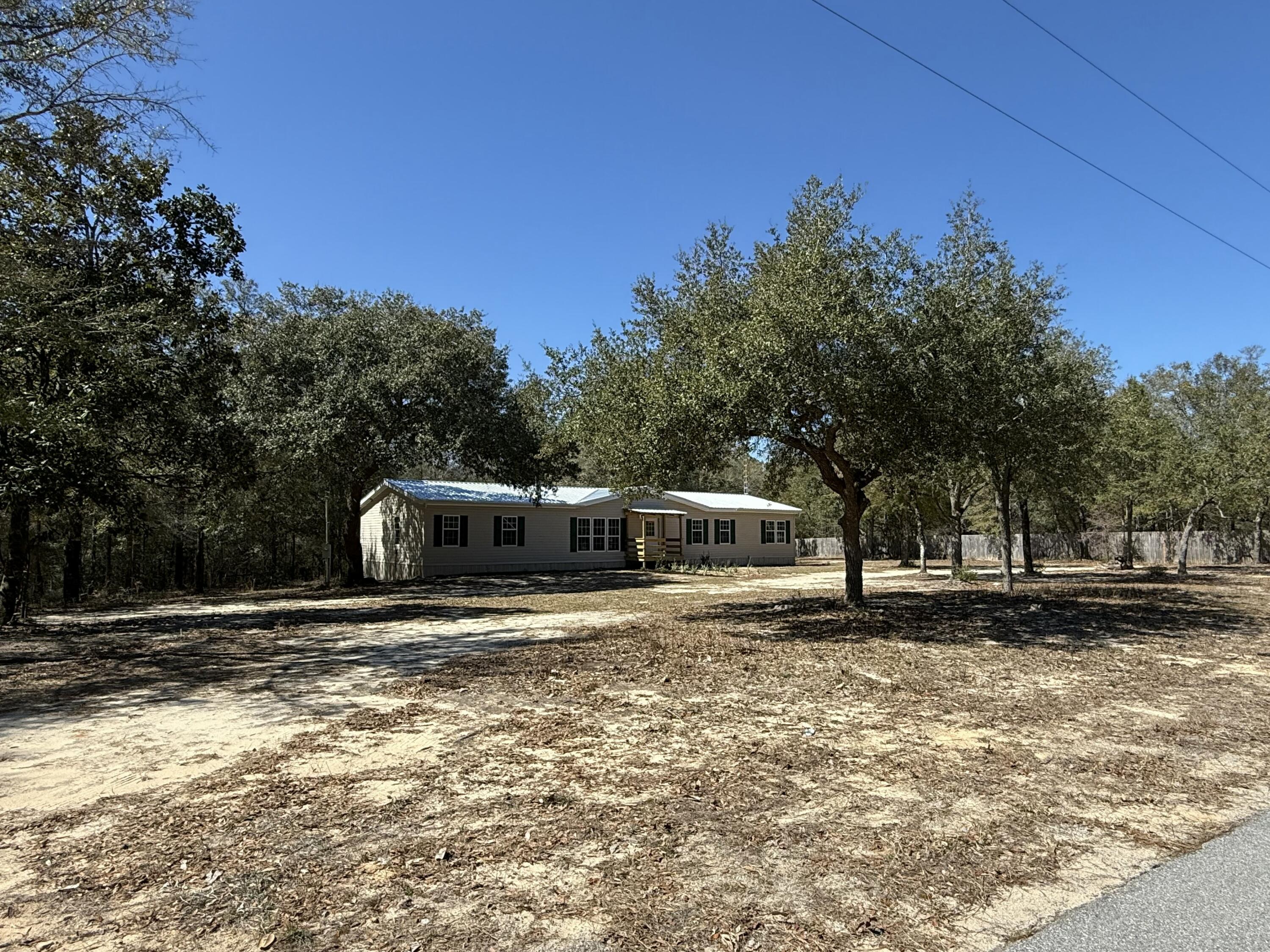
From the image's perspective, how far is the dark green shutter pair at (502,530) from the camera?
28609mm

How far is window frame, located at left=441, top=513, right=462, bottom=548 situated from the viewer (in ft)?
89.5

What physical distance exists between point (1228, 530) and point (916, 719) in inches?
1610

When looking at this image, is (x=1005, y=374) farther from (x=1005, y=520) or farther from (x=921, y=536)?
(x=921, y=536)

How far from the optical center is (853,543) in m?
14.7

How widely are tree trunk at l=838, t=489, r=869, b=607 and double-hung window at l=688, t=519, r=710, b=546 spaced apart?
61.1 feet

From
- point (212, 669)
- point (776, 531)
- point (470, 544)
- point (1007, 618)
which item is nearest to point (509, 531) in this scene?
point (470, 544)

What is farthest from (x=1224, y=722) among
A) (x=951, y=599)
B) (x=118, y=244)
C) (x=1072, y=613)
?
(x=118, y=244)

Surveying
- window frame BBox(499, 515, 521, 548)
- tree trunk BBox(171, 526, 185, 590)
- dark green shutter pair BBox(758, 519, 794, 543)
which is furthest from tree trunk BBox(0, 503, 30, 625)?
dark green shutter pair BBox(758, 519, 794, 543)

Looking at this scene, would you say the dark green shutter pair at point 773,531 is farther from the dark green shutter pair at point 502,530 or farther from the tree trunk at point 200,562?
the tree trunk at point 200,562

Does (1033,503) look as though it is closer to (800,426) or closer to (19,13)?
(800,426)

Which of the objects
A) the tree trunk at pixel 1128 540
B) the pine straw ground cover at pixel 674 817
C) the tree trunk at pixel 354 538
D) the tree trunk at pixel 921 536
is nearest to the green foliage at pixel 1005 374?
the pine straw ground cover at pixel 674 817

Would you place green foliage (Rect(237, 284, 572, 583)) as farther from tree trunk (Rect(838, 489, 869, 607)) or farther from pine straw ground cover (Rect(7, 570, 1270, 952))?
pine straw ground cover (Rect(7, 570, 1270, 952))

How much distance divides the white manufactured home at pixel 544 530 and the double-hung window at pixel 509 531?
34 mm

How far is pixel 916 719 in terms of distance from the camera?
652 cm
